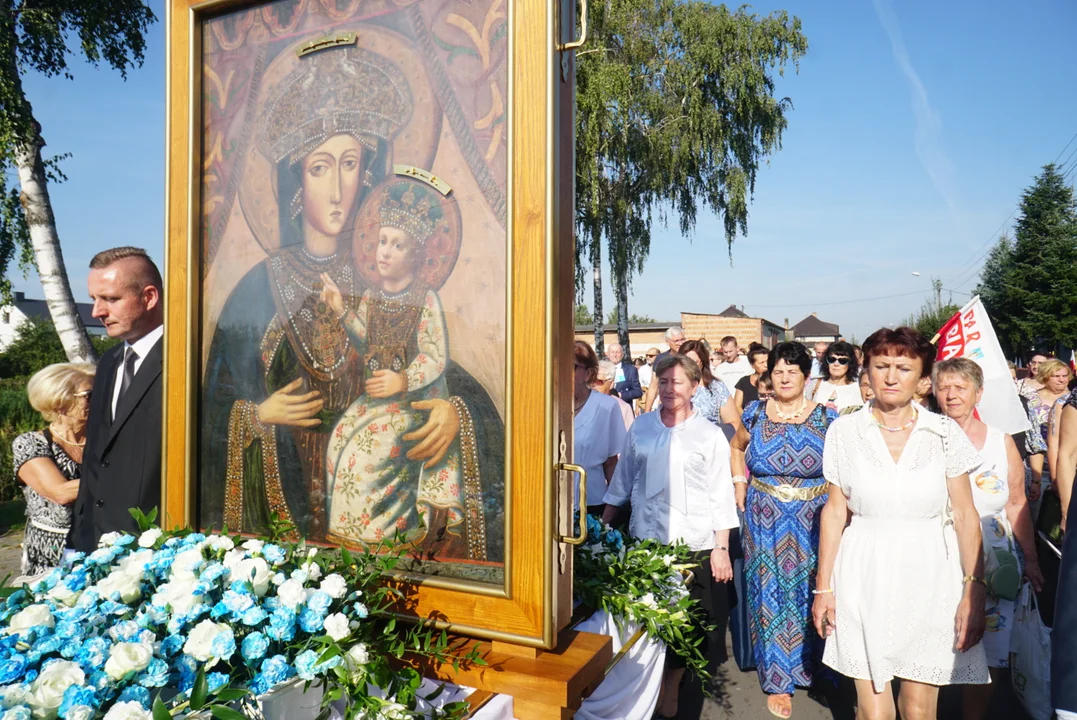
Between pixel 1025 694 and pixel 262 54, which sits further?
pixel 1025 694

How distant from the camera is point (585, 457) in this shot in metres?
4.52

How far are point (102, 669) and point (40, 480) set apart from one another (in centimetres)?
261

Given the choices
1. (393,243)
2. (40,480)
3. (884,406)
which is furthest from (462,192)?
(40,480)

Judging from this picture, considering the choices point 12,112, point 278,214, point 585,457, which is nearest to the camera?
point 278,214

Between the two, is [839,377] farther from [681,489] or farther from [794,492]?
[681,489]

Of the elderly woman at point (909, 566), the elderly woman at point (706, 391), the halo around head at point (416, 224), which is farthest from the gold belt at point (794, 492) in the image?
the halo around head at point (416, 224)

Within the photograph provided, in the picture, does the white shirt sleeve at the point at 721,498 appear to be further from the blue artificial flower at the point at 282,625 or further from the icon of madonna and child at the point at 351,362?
the blue artificial flower at the point at 282,625

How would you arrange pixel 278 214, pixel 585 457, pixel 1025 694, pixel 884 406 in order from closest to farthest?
1. pixel 278 214
2. pixel 884 406
3. pixel 1025 694
4. pixel 585 457

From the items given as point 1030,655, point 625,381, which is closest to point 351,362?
point 1030,655

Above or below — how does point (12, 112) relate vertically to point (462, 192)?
above

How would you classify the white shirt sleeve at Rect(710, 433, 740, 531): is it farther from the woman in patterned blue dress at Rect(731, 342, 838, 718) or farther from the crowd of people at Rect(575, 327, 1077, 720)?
the woman in patterned blue dress at Rect(731, 342, 838, 718)

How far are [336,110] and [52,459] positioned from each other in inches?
102

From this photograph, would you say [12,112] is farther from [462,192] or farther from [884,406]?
[884,406]

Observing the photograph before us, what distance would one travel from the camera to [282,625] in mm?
1398
